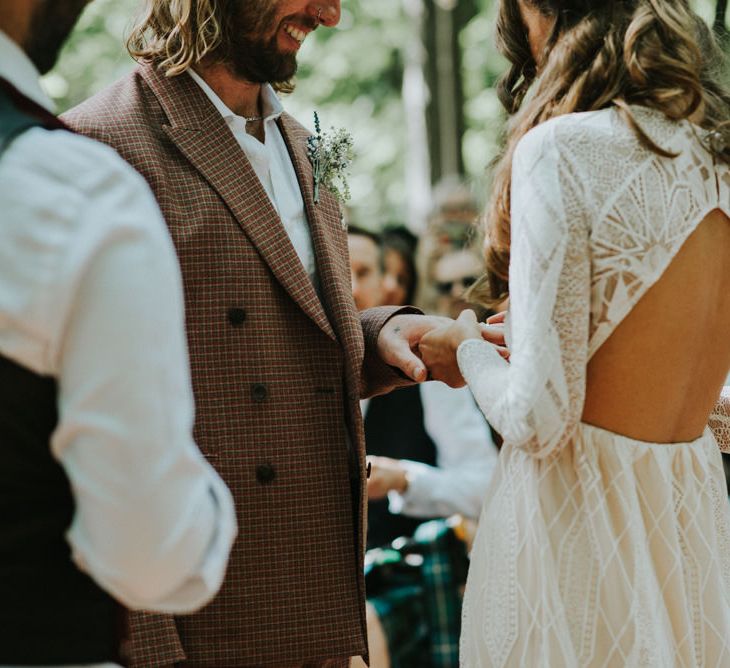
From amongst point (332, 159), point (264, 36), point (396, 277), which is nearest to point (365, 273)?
point (396, 277)

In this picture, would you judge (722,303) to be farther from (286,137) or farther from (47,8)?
(47,8)

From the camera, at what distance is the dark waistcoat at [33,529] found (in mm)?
1494

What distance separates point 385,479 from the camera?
4648 mm

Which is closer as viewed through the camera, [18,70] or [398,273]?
[18,70]

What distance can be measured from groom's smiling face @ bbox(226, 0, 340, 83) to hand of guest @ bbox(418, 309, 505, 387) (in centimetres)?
78

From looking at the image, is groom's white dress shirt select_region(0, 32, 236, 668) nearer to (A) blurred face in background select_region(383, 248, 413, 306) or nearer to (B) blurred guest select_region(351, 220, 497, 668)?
(B) blurred guest select_region(351, 220, 497, 668)

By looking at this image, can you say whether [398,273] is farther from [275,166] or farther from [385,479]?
[275,166]

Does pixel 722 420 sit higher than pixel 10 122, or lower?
lower

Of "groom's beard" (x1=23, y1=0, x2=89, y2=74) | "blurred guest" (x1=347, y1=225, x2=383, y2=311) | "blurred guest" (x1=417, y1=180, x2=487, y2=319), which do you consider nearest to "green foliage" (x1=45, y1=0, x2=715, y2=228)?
"blurred guest" (x1=417, y1=180, x2=487, y2=319)

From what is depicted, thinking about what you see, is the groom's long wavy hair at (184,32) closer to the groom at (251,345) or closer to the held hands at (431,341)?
the groom at (251,345)

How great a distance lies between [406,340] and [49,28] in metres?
1.51

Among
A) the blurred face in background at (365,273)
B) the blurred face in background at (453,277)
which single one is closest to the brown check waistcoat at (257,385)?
the blurred face in background at (365,273)

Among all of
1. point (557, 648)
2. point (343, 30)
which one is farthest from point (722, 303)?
point (343, 30)

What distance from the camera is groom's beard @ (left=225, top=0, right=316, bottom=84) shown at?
286cm
